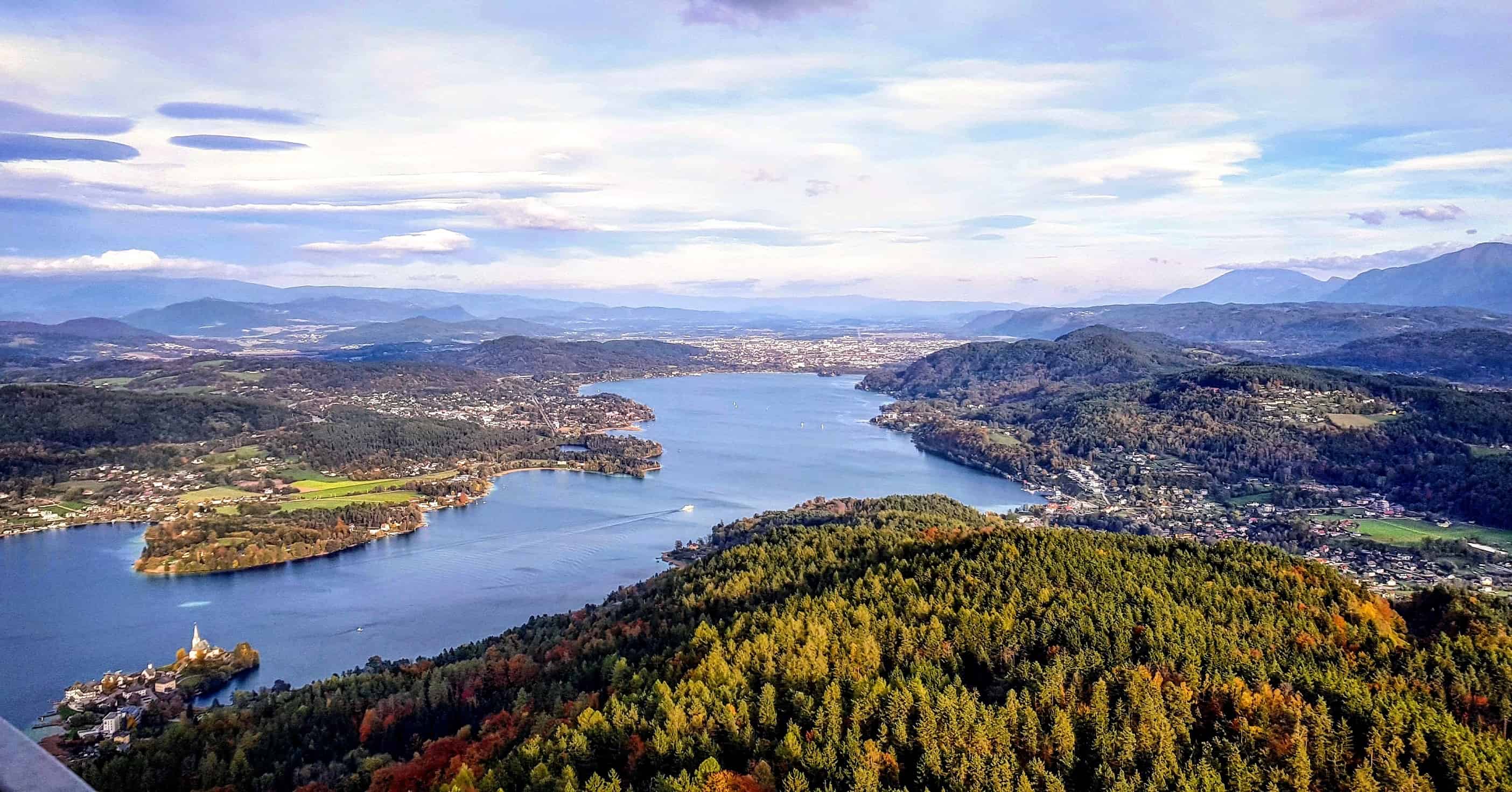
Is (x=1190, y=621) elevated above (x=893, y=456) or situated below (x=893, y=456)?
above

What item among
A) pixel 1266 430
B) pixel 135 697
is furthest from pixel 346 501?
pixel 1266 430

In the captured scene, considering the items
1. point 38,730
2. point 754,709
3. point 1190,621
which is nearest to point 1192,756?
point 1190,621

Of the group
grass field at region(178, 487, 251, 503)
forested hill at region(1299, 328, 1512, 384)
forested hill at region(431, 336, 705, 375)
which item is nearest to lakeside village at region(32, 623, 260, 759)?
Result: grass field at region(178, 487, 251, 503)

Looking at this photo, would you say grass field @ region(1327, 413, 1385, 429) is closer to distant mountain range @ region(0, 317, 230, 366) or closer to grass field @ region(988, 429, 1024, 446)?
grass field @ region(988, 429, 1024, 446)

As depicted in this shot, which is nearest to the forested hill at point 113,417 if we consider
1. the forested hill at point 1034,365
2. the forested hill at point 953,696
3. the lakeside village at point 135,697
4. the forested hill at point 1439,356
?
the lakeside village at point 135,697

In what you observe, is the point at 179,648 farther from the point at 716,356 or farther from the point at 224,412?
the point at 716,356

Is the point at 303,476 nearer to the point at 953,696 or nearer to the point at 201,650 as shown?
the point at 201,650

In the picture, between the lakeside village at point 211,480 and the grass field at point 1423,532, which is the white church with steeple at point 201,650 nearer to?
the lakeside village at point 211,480
